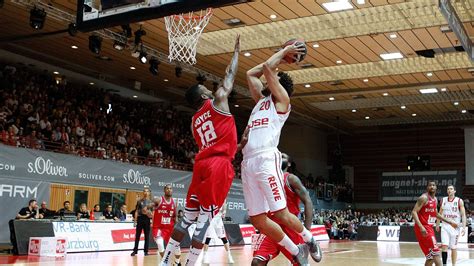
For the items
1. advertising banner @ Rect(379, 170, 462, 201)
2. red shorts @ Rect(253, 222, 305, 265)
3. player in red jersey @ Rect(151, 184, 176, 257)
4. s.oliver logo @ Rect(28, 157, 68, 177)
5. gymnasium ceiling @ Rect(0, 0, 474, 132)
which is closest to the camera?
red shorts @ Rect(253, 222, 305, 265)

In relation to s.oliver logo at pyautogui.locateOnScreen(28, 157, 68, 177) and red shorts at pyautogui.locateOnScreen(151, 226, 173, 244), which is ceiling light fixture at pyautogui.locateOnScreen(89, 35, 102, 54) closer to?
s.oliver logo at pyautogui.locateOnScreen(28, 157, 68, 177)

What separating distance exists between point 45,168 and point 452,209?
40.1 ft

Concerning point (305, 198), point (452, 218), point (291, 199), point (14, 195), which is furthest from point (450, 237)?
point (14, 195)

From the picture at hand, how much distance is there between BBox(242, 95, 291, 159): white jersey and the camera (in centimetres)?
527

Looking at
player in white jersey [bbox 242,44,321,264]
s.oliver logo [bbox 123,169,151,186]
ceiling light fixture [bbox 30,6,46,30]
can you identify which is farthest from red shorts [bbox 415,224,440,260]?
s.oliver logo [bbox 123,169,151,186]

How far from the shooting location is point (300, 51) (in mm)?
5277

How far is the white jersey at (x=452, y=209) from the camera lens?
11273mm

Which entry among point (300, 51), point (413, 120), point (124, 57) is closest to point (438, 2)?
point (300, 51)

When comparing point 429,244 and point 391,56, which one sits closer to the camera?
point 429,244

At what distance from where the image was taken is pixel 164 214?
1074 centimetres

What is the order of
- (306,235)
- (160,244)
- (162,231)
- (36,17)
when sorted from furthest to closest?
1. (36,17)
2. (162,231)
3. (160,244)
4. (306,235)

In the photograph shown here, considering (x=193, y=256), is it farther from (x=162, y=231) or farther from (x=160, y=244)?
(x=162, y=231)

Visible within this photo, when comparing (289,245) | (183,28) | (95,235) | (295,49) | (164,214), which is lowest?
(95,235)

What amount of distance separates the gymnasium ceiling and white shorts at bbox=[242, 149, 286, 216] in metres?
10.2
